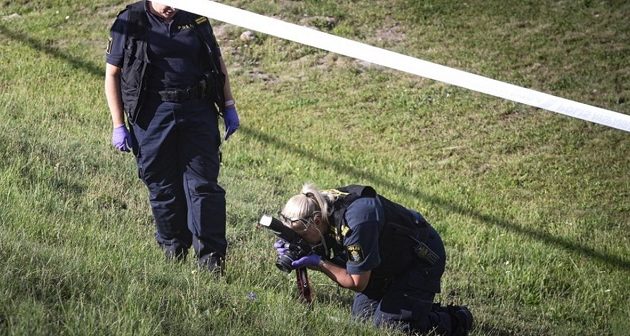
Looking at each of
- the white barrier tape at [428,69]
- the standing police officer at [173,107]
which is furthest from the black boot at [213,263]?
the white barrier tape at [428,69]

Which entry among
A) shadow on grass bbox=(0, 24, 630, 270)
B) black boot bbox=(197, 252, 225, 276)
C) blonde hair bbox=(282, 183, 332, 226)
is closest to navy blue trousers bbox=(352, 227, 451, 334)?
blonde hair bbox=(282, 183, 332, 226)

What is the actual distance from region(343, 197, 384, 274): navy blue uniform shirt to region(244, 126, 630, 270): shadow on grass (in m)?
3.98

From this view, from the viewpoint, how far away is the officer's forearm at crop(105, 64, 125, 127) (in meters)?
5.54

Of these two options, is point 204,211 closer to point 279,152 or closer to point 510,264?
point 510,264

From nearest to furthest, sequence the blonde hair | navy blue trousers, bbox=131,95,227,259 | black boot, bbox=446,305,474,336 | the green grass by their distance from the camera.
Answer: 1. the green grass
2. the blonde hair
3. navy blue trousers, bbox=131,95,227,259
4. black boot, bbox=446,305,474,336

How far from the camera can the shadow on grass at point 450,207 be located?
8.45m

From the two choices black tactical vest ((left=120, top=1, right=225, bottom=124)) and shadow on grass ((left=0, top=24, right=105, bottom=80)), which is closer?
black tactical vest ((left=120, top=1, right=225, bottom=124))

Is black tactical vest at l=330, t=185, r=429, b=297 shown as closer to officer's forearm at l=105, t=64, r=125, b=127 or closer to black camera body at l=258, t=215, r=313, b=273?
black camera body at l=258, t=215, r=313, b=273

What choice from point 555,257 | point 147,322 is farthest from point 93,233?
point 555,257

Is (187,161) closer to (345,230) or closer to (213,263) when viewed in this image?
(213,263)

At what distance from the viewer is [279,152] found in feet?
34.3

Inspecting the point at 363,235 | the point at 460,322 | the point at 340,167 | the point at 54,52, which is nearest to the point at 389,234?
the point at 363,235

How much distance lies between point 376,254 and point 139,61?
1747mm

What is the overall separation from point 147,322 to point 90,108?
7.91 m
